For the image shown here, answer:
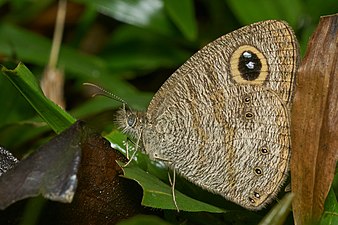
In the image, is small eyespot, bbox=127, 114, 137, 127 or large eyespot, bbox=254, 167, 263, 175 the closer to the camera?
large eyespot, bbox=254, 167, 263, 175

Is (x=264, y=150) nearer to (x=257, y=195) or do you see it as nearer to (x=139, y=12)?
(x=257, y=195)

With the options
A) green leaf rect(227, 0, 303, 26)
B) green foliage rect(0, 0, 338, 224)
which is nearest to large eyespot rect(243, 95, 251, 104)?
green foliage rect(0, 0, 338, 224)

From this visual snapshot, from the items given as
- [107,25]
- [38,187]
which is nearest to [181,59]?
[107,25]

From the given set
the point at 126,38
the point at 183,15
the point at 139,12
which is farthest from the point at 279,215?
the point at 126,38

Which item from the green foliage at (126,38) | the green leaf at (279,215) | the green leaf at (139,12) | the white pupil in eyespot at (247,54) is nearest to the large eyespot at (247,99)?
the white pupil in eyespot at (247,54)

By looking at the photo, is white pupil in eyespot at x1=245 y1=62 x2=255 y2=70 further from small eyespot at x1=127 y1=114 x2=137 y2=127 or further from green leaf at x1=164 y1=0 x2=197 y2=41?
green leaf at x1=164 y1=0 x2=197 y2=41

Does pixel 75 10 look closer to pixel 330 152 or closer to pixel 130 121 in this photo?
pixel 130 121

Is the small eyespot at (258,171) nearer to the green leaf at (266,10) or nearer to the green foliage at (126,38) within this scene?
the green foliage at (126,38)
